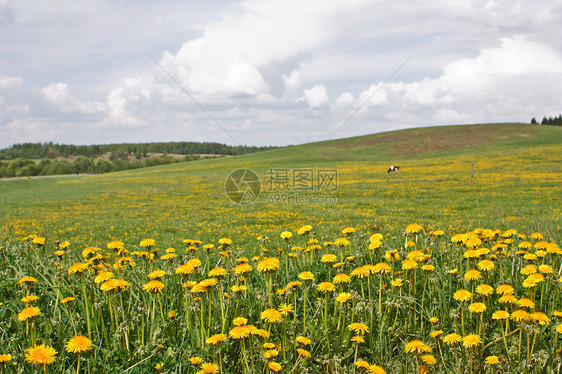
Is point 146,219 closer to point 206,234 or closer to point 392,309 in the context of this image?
point 206,234

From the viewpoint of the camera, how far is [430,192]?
75.3ft

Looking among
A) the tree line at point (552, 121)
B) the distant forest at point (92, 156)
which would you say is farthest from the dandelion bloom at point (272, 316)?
the tree line at point (552, 121)

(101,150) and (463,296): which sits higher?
(101,150)

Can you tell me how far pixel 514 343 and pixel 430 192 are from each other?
69.3 feet

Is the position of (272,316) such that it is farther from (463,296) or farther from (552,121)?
(552,121)

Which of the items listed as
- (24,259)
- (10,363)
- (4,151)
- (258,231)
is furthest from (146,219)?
(4,151)

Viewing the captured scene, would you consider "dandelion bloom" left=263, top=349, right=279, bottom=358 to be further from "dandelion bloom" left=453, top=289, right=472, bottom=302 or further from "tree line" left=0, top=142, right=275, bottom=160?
"tree line" left=0, top=142, right=275, bottom=160

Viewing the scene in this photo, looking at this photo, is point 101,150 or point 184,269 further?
point 101,150

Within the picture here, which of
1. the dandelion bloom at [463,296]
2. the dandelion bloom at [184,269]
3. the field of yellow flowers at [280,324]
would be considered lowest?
the field of yellow flowers at [280,324]

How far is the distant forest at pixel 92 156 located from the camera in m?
90.9

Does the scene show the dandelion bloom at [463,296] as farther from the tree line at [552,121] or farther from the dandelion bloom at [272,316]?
the tree line at [552,121]

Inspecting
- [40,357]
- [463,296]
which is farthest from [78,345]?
[463,296]

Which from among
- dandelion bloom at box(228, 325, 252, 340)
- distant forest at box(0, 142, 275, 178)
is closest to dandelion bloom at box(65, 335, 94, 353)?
dandelion bloom at box(228, 325, 252, 340)

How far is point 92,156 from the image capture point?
165 metres
